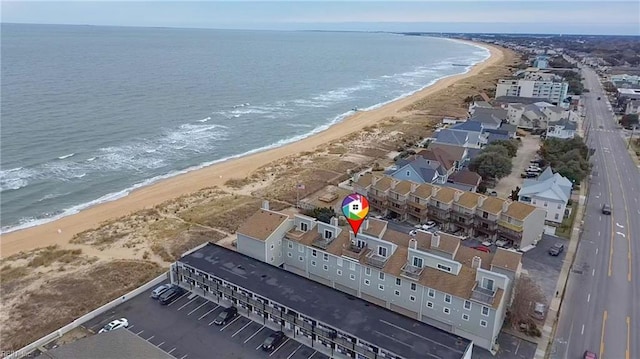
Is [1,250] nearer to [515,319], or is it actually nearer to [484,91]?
[515,319]

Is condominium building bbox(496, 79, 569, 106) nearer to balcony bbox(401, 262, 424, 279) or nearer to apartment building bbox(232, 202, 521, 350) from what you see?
apartment building bbox(232, 202, 521, 350)

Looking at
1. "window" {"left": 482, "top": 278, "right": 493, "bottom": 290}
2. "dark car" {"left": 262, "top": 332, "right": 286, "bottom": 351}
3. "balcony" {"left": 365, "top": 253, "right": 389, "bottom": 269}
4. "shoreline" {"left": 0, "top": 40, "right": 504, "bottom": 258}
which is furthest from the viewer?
"shoreline" {"left": 0, "top": 40, "right": 504, "bottom": 258}

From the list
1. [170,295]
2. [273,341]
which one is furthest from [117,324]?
[273,341]

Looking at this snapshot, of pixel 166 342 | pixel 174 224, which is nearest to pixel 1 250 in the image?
pixel 174 224

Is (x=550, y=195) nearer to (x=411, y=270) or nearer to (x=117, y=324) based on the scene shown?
(x=411, y=270)

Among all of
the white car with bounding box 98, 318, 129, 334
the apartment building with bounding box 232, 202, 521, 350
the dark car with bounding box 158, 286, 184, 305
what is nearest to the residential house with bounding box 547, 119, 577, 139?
the apartment building with bounding box 232, 202, 521, 350

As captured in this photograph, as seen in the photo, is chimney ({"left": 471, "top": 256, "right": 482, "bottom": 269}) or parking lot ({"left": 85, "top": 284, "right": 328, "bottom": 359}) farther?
chimney ({"left": 471, "top": 256, "right": 482, "bottom": 269})

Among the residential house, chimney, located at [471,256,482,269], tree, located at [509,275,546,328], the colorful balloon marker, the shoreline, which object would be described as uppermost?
the colorful balloon marker
